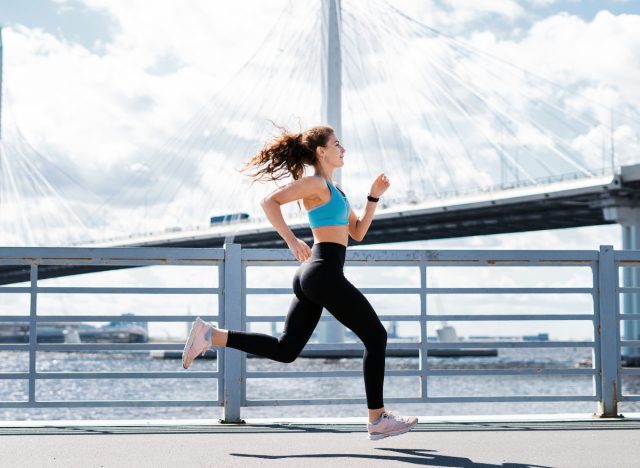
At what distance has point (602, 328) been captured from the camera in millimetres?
5410

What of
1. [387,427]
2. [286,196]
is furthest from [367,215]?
[387,427]

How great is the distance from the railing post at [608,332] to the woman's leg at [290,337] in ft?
6.52

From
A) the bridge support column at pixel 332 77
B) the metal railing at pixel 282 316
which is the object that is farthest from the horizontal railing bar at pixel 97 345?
the bridge support column at pixel 332 77

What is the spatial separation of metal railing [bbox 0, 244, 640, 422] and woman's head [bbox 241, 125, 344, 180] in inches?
37.6

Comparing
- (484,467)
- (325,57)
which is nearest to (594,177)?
(325,57)

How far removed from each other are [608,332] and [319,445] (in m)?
2.03

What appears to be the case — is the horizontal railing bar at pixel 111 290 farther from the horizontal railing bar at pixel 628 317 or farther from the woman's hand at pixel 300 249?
the horizontal railing bar at pixel 628 317

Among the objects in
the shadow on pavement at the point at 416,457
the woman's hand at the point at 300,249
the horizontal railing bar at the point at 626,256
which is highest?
the horizontal railing bar at the point at 626,256

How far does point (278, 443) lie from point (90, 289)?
1.48 meters

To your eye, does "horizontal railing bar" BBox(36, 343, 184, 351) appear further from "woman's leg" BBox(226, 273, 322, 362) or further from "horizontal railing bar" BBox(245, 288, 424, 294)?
"woman's leg" BBox(226, 273, 322, 362)

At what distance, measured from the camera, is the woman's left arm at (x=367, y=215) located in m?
4.30

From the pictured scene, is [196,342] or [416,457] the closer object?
[416,457]

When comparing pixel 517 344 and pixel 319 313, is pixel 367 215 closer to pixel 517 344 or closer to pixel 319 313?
pixel 319 313

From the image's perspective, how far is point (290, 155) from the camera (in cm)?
423
